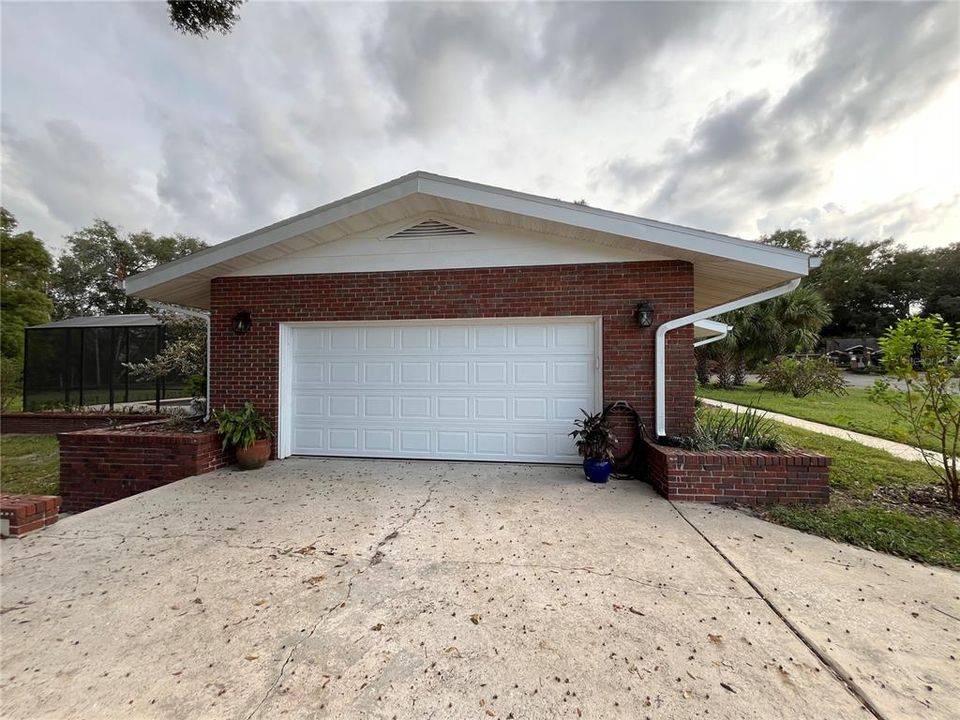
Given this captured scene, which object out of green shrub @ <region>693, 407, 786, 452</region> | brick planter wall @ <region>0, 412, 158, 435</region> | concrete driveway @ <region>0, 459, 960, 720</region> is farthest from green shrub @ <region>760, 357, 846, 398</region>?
brick planter wall @ <region>0, 412, 158, 435</region>

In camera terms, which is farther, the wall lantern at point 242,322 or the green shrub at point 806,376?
the green shrub at point 806,376

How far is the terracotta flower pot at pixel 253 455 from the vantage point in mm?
5127

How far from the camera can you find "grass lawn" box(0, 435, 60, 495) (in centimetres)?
581

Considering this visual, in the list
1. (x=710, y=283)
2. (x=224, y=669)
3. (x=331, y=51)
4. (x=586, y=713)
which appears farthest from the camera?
(x=331, y=51)

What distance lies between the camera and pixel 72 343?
10.9m

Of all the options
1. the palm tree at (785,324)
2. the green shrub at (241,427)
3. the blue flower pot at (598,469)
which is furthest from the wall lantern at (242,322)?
the palm tree at (785,324)

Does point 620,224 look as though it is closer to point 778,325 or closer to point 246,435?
point 246,435

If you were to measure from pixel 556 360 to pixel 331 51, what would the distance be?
756 cm

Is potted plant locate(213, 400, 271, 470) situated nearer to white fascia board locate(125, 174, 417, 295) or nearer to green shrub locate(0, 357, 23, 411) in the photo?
white fascia board locate(125, 174, 417, 295)

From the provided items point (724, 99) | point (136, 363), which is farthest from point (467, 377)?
point (136, 363)

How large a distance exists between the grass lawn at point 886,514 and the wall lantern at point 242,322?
275 inches

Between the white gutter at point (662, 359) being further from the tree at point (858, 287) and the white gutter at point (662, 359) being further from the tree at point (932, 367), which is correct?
the tree at point (858, 287)

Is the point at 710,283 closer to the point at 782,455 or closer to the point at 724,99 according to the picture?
the point at 782,455

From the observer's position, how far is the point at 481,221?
5.26 m
